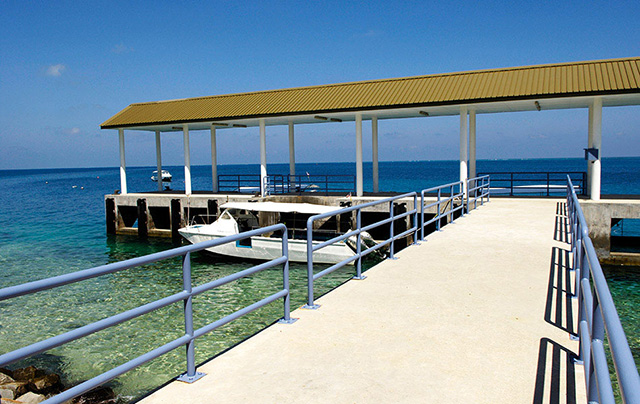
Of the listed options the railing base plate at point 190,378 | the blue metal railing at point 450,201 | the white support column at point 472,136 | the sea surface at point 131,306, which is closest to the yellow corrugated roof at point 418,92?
the white support column at point 472,136

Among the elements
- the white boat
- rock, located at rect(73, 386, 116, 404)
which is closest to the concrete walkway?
rock, located at rect(73, 386, 116, 404)

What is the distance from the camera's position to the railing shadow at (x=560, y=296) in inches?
213

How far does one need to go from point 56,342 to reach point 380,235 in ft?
62.4

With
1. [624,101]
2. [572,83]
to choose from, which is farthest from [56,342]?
[624,101]

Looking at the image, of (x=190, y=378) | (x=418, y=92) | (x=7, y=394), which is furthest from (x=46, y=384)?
(x=418, y=92)

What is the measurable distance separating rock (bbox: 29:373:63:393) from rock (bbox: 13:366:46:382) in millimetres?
196

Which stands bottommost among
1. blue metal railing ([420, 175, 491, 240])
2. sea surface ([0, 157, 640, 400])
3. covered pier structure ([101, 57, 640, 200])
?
sea surface ([0, 157, 640, 400])

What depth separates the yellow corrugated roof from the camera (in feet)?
56.1

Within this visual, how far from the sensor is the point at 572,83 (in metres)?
17.2

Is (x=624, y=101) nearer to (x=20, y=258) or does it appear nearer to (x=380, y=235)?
(x=380, y=235)

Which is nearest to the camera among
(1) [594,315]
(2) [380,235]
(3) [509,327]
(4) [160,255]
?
(1) [594,315]

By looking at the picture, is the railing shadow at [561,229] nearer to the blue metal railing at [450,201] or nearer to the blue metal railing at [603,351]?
the blue metal railing at [450,201]

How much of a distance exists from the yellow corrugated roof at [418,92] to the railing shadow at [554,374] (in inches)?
556

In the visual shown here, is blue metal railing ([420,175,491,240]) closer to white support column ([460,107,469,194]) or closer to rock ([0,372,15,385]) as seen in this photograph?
white support column ([460,107,469,194])
